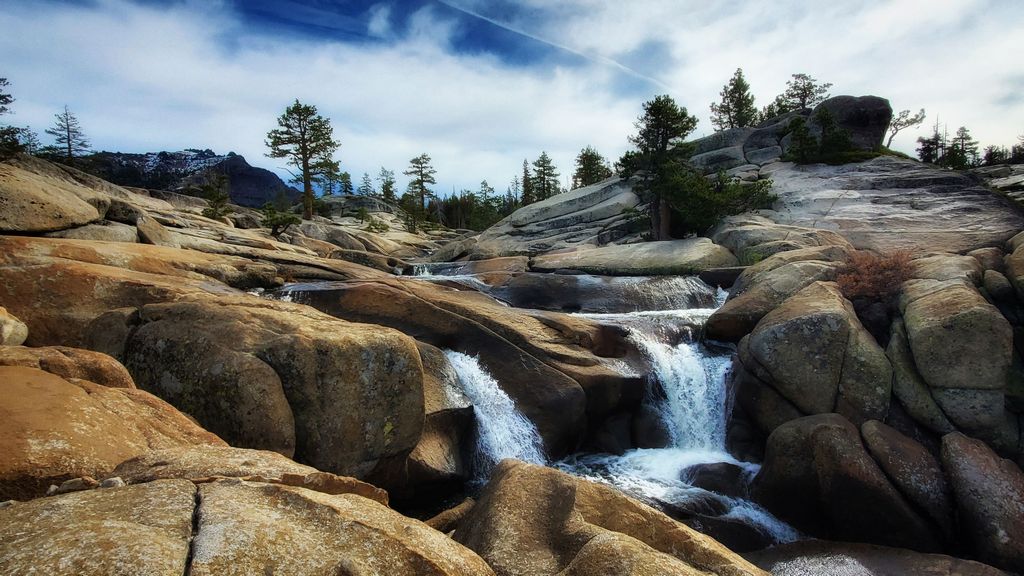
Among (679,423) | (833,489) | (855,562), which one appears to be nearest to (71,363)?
(855,562)

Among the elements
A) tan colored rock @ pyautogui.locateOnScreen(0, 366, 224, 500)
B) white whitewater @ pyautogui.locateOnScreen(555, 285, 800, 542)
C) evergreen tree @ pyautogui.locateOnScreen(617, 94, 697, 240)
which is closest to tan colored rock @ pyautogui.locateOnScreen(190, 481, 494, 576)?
tan colored rock @ pyautogui.locateOnScreen(0, 366, 224, 500)

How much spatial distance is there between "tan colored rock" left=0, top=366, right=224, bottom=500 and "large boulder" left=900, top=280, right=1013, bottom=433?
14484 mm

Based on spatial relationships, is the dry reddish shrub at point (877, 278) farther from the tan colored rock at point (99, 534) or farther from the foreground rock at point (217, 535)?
the tan colored rock at point (99, 534)

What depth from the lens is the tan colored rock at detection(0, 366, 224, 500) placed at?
3.65m

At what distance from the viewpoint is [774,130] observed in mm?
44031

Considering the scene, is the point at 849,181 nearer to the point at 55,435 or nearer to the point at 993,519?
the point at 993,519

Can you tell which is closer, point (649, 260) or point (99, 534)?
point (99, 534)

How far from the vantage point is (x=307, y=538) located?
3219 millimetres

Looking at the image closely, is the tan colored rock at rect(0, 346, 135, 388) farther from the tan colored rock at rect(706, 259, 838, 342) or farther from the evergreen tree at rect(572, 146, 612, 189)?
the evergreen tree at rect(572, 146, 612, 189)

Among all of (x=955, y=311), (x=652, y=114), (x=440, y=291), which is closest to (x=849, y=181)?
(x=652, y=114)

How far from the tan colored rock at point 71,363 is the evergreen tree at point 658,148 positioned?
98.2 feet

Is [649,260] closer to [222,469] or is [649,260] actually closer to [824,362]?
[824,362]

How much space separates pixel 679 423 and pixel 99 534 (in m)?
13.3

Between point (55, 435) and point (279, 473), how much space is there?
1910 millimetres
